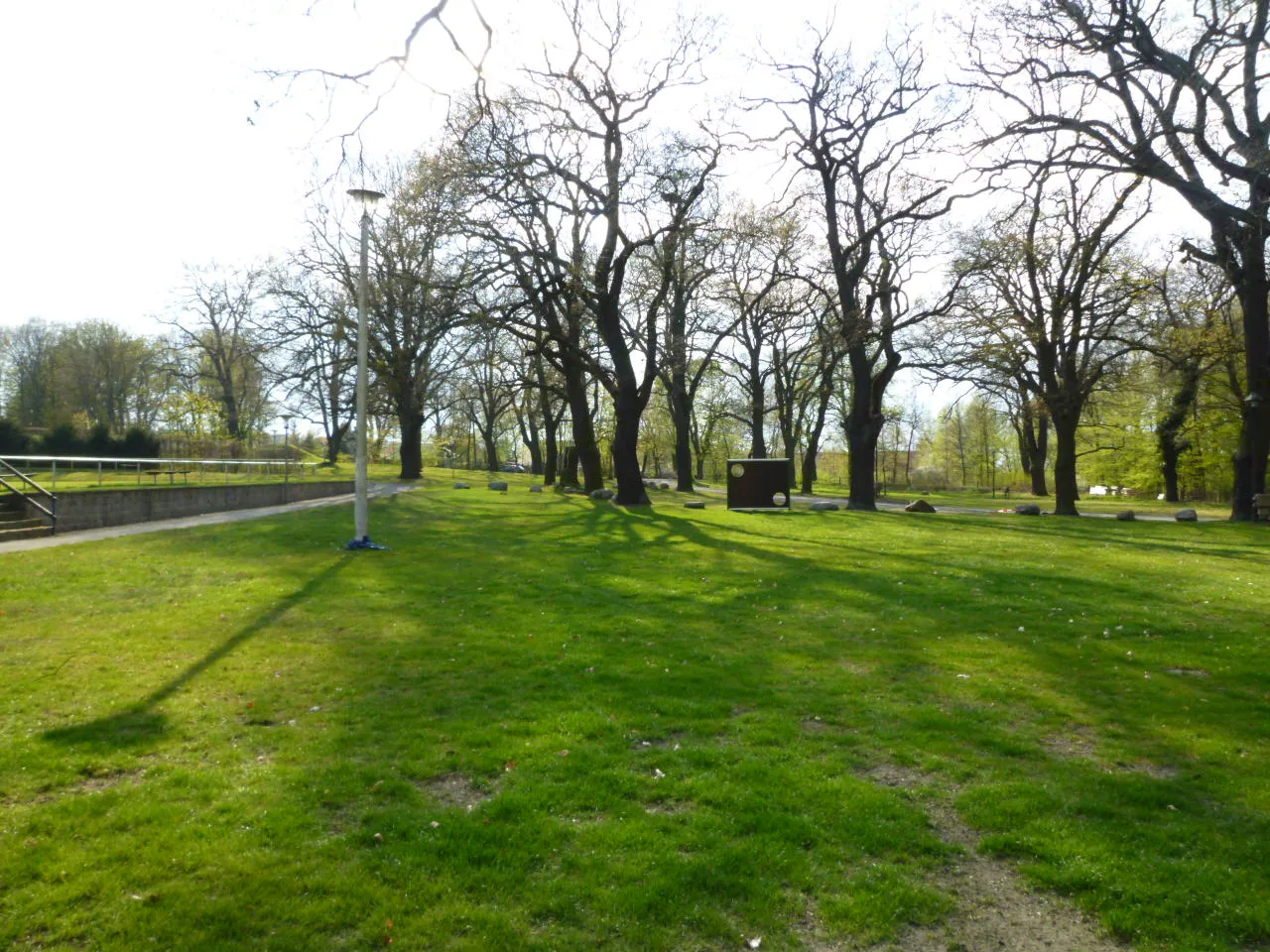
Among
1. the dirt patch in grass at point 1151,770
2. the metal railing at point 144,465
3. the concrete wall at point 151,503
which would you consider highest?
the metal railing at point 144,465

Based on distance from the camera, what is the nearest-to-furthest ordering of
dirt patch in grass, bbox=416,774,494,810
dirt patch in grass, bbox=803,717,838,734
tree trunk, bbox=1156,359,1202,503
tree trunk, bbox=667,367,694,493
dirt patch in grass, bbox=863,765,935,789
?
dirt patch in grass, bbox=416,774,494,810 → dirt patch in grass, bbox=863,765,935,789 → dirt patch in grass, bbox=803,717,838,734 → tree trunk, bbox=1156,359,1202,503 → tree trunk, bbox=667,367,694,493

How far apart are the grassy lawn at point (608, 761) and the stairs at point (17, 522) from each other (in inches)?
255

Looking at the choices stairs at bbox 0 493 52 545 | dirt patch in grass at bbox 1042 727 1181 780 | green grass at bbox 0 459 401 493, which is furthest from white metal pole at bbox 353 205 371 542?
dirt patch in grass at bbox 1042 727 1181 780

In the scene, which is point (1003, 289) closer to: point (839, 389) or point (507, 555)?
point (507, 555)

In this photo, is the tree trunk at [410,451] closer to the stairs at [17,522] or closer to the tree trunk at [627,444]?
the tree trunk at [627,444]

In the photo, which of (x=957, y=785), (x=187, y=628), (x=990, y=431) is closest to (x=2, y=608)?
(x=187, y=628)

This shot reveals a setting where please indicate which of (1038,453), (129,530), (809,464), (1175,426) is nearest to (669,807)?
(129,530)

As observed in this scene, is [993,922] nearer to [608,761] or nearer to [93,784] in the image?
[608,761]

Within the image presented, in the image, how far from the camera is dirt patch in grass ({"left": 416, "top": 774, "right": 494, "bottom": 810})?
181 inches

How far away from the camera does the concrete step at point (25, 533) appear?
15352mm

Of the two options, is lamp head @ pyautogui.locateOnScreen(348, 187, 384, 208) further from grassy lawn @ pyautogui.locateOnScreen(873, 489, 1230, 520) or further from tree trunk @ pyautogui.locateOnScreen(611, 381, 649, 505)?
grassy lawn @ pyautogui.locateOnScreen(873, 489, 1230, 520)

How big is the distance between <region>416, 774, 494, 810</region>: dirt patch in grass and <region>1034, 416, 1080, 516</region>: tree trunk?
88.2 ft

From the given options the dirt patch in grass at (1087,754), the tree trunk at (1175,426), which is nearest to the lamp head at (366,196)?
the dirt patch in grass at (1087,754)

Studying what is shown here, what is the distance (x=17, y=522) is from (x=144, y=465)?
7.97m
